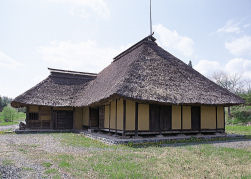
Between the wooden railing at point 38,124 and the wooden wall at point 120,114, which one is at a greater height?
the wooden wall at point 120,114

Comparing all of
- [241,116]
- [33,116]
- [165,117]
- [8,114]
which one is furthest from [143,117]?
[8,114]

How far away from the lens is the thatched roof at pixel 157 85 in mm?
10508

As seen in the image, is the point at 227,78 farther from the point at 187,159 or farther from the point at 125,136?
the point at 187,159

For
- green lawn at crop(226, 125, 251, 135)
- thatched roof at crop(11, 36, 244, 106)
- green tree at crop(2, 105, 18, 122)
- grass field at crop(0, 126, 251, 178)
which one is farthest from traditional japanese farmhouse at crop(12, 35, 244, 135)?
green tree at crop(2, 105, 18, 122)

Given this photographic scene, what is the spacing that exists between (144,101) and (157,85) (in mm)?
1660

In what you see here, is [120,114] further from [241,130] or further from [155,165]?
[241,130]

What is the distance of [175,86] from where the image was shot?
1206cm

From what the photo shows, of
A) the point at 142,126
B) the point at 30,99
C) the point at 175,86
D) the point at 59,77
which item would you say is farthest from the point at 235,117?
the point at 30,99

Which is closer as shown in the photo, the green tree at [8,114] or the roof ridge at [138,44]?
the roof ridge at [138,44]

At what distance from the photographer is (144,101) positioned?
10.2 meters

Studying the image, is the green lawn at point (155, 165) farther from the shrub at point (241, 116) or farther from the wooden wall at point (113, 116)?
the shrub at point (241, 116)

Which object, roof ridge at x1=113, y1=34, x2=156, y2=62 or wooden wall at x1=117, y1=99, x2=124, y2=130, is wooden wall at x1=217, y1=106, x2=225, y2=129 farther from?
roof ridge at x1=113, y1=34, x2=156, y2=62

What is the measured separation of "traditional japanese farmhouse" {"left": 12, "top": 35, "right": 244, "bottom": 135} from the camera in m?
10.8

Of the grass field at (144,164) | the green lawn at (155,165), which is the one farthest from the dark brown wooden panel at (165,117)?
the green lawn at (155,165)
